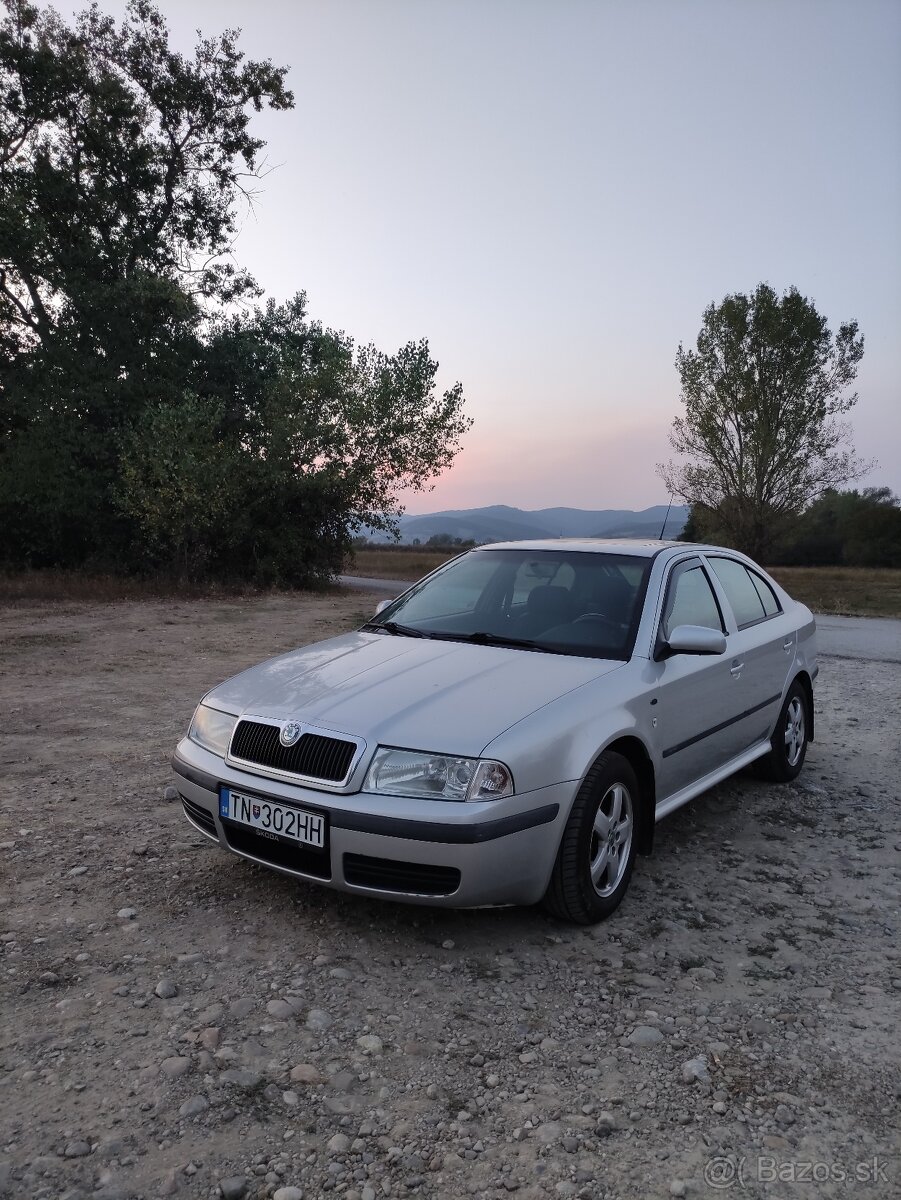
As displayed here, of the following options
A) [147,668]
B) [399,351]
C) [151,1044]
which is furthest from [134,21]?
[151,1044]

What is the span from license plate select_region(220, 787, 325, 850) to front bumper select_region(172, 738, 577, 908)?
0.11 ft

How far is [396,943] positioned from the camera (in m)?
3.32

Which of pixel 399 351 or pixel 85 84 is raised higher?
pixel 85 84

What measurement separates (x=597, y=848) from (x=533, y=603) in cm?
140

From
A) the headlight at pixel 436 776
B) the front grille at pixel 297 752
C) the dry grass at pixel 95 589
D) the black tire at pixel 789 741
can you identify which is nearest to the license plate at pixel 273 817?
the front grille at pixel 297 752

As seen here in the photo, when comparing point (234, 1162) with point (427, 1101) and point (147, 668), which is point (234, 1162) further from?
point (147, 668)

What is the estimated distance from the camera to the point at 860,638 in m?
13.7

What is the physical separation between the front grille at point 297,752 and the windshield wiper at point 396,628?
1148 millimetres

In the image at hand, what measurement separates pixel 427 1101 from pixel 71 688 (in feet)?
21.6

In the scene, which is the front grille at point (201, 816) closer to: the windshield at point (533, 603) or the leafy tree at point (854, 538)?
the windshield at point (533, 603)

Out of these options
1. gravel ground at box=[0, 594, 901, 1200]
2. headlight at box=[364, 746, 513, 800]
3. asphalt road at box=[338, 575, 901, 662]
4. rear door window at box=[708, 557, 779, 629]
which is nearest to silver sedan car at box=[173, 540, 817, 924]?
headlight at box=[364, 746, 513, 800]

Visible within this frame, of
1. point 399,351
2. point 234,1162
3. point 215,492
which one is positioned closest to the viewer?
point 234,1162

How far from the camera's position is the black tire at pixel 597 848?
3307 mm

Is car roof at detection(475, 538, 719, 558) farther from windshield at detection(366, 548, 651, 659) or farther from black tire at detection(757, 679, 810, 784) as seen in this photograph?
black tire at detection(757, 679, 810, 784)
